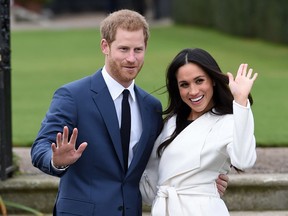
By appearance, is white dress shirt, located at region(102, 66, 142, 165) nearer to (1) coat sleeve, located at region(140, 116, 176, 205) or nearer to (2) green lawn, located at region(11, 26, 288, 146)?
(1) coat sleeve, located at region(140, 116, 176, 205)

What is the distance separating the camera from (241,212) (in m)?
6.04

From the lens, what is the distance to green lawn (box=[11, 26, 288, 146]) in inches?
368

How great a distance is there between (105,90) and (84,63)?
40.4 ft

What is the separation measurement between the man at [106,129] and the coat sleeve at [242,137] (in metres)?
0.49

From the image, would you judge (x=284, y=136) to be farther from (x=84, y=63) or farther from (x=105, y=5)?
(x=105, y=5)

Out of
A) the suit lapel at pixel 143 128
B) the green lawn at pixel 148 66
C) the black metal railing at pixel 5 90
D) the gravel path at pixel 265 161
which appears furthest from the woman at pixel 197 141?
the green lawn at pixel 148 66

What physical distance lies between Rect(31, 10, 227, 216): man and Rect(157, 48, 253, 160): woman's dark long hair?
0.17m

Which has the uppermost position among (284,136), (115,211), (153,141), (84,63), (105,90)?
(105,90)

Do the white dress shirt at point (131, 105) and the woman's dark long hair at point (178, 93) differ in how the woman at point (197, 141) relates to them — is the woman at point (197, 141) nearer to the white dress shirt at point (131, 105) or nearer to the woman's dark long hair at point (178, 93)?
the woman's dark long hair at point (178, 93)

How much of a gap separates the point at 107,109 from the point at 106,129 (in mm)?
92

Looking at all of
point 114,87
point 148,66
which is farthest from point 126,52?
point 148,66

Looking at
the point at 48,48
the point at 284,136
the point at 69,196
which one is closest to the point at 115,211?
the point at 69,196

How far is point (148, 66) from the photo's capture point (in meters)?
15.0

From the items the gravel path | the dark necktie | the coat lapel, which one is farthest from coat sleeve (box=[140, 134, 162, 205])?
the gravel path
